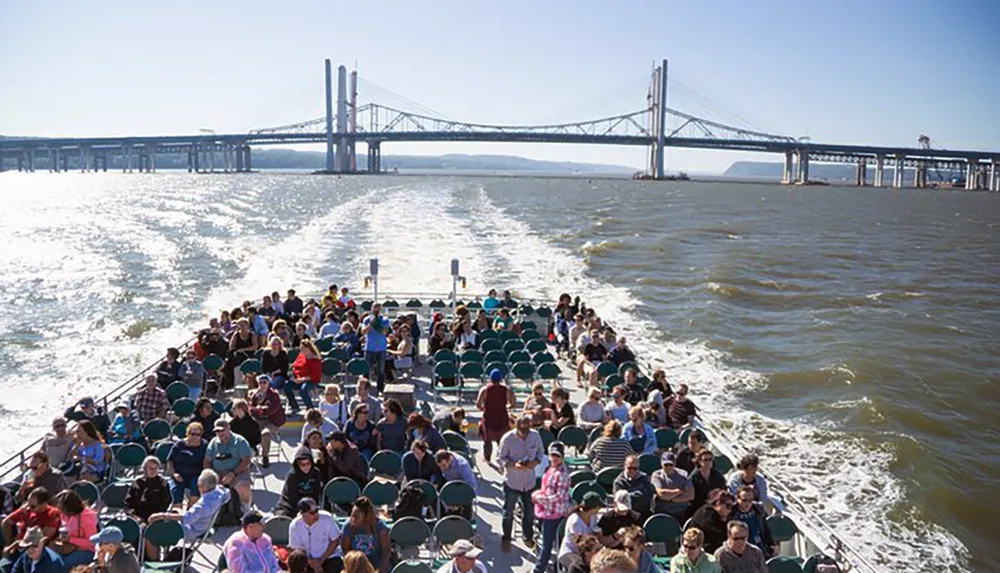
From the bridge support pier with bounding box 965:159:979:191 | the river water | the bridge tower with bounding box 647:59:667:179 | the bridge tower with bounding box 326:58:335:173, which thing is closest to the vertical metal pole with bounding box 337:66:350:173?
the bridge tower with bounding box 326:58:335:173

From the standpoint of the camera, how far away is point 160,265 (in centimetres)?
4719

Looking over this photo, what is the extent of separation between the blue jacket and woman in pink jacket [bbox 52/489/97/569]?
0.98 feet

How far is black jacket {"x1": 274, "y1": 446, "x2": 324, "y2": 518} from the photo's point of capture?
8172 mm

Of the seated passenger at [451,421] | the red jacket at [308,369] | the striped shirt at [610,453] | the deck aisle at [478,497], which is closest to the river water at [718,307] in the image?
the striped shirt at [610,453]

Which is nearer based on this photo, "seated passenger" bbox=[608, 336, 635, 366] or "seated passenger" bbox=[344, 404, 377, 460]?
"seated passenger" bbox=[344, 404, 377, 460]

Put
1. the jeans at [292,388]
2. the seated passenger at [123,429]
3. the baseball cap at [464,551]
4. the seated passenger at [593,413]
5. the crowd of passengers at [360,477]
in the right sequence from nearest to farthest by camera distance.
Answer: the baseball cap at [464,551]
the crowd of passengers at [360,477]
the seated passenger at [123,429]
the seated passenger at [593,413]
the jeans at [292,388]

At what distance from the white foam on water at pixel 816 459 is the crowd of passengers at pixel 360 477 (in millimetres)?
3760

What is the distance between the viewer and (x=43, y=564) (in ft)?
22.2

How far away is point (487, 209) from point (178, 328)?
54.0 metres

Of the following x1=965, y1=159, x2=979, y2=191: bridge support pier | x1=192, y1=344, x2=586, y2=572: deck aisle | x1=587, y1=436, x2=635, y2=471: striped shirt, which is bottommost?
x1=192, y1=344, x2=586, y2=572: deck aisle

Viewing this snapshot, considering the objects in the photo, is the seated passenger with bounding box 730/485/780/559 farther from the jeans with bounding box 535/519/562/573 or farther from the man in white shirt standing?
the man in white shirt standing

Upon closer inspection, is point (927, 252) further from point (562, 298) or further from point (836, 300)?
point (562, 298)

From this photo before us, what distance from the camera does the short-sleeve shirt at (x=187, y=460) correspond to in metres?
8.95

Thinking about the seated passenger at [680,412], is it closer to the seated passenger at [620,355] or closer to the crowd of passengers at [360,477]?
the crowd of passengers at [360,477]
